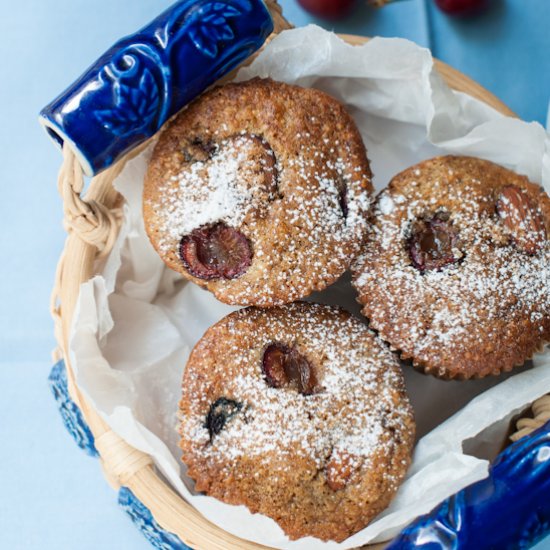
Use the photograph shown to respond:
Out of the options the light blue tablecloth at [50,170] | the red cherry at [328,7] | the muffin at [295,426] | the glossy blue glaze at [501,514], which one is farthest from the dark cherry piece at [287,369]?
the red cherry at [328,7]

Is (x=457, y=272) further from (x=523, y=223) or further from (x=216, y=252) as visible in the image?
(x=216, y=252)

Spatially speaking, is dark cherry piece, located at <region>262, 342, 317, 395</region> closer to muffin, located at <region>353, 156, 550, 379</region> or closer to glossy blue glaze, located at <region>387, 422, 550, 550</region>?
muffin, located at <region>353, 156, 550, 379</region>

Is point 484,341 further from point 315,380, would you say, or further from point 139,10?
point 139,10

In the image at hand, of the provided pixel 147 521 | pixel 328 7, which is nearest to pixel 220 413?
pixel 147 521

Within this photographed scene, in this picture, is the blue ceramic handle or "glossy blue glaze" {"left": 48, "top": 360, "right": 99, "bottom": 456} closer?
the blue ceramic handle

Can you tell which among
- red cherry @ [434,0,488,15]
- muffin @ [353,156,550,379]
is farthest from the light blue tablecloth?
muffin @ [353,156,550,379]
